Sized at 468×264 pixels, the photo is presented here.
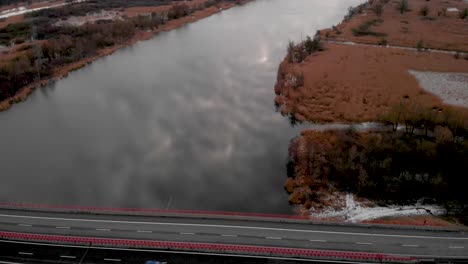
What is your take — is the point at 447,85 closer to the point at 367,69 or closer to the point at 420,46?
the point at 367,69

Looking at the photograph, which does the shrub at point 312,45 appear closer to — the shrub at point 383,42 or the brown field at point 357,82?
the brown field at point 357,82

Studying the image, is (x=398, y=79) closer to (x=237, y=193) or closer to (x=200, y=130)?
(x=200, y=130)

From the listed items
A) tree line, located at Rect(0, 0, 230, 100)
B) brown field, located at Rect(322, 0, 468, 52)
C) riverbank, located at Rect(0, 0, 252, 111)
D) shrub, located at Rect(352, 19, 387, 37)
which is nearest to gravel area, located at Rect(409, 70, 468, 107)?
brown field, located at Rect(322, 0, 468, 52)

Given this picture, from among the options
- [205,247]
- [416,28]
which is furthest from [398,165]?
[416,28]

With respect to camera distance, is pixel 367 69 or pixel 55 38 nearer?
pixel 367 69

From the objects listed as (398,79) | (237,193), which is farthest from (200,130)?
(398,79)

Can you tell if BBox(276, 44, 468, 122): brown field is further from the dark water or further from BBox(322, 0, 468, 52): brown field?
BBox(322, 0, 468, 52): brown field
